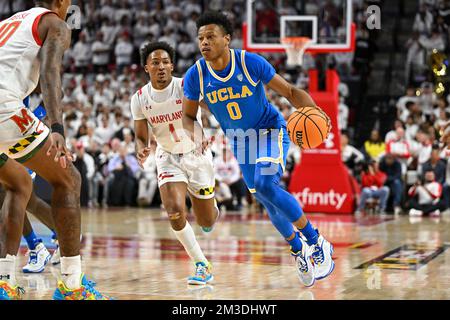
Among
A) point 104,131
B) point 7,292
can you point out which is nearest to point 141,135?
point 7,292

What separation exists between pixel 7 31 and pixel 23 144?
77cm

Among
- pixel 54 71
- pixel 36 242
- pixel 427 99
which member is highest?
pixel 54 71

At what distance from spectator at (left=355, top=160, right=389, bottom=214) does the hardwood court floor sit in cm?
180

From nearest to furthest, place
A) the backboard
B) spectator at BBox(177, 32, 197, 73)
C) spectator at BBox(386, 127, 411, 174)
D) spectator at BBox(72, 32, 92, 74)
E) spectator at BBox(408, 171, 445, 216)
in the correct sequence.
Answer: spectator at BBox(408, 171, 445, 216) → the backboard → spectator at BBox(386, 127, 411, 174) → spectator at BBox(177, 32, 197, 73) → spectator at BBox(72, 32, 92, 74)

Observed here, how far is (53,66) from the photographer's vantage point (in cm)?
479

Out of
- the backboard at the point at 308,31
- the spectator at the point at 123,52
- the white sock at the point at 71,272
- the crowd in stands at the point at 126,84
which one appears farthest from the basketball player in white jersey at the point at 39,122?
the spectator at the point at 123,52

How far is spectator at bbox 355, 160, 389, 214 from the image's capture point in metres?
14.6

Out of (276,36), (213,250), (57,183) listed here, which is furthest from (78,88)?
(57,183)

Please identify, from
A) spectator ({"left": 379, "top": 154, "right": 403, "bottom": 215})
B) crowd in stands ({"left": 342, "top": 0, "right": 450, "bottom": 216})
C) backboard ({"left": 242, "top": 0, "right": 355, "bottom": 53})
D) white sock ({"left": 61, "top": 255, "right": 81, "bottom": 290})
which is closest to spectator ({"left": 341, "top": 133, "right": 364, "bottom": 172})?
crowd in stands ({"left": 342, "top": 0, "right": 450, "bottom": 216})

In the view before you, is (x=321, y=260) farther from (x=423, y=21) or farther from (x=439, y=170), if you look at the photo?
(x=423, y=21)

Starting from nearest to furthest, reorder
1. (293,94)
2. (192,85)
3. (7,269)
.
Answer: (7,269)
(293,94)
(192,85)

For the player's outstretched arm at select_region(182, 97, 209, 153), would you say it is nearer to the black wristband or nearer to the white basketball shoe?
the white basketball shoe

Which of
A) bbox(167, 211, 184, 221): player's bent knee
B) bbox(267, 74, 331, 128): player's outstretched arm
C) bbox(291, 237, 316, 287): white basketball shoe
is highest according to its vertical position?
bbox(267, 74, 331, 128): player's outstretched arm

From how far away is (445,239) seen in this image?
1011 cm
